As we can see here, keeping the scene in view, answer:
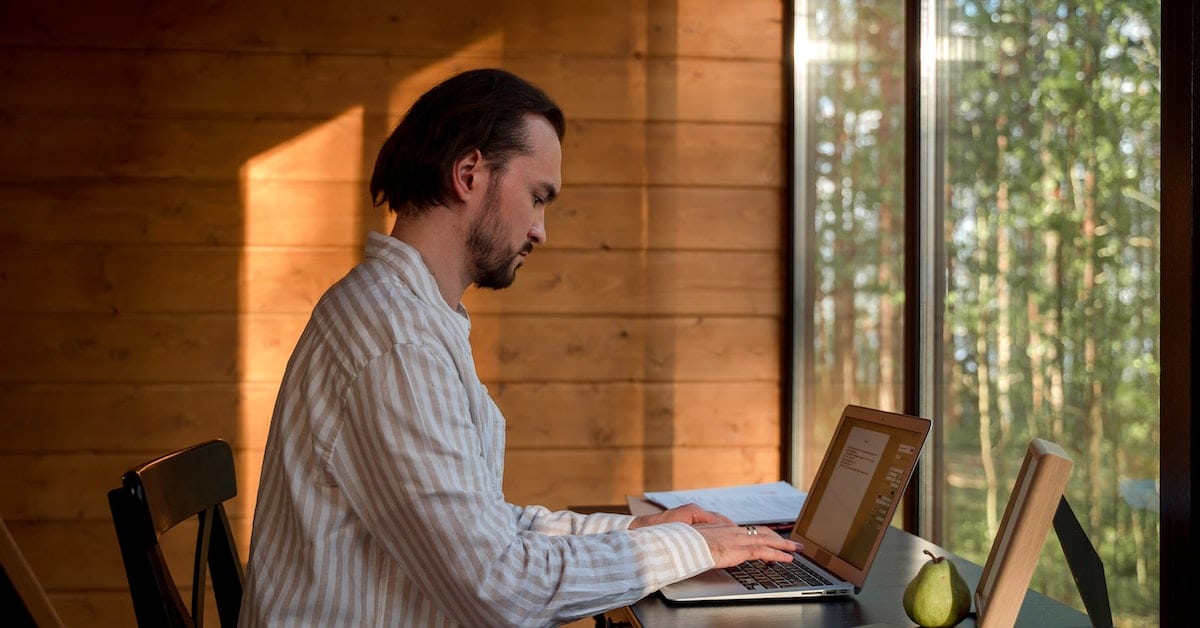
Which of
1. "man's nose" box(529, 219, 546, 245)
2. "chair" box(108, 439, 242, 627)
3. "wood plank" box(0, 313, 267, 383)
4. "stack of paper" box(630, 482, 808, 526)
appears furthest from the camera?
"wood plank" box(0, 313, 267, 383)

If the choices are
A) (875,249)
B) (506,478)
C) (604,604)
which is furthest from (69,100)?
(604,604)

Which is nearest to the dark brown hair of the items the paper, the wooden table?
the wooden table

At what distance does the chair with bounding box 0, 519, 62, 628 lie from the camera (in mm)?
1065

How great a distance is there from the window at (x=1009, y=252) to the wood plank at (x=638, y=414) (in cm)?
36

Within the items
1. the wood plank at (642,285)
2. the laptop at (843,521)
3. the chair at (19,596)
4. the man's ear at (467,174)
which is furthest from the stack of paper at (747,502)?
the wood plank at (642,285)

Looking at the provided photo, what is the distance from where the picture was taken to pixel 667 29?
2.91 metres

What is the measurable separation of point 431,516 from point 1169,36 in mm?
974

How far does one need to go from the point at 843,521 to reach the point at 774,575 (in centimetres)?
13

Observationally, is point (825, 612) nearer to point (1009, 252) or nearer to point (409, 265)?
point (409, 265)

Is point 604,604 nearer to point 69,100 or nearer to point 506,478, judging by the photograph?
point 506,478

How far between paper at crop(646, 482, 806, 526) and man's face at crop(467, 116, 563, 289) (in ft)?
1.81

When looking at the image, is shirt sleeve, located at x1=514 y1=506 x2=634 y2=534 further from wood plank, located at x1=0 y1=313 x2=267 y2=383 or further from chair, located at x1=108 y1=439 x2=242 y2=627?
wood plank, located at x1=0 y1=313 x2=267 y2=383

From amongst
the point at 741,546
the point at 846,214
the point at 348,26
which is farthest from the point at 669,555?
the point at 348,26

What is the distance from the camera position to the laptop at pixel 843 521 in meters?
1.30
